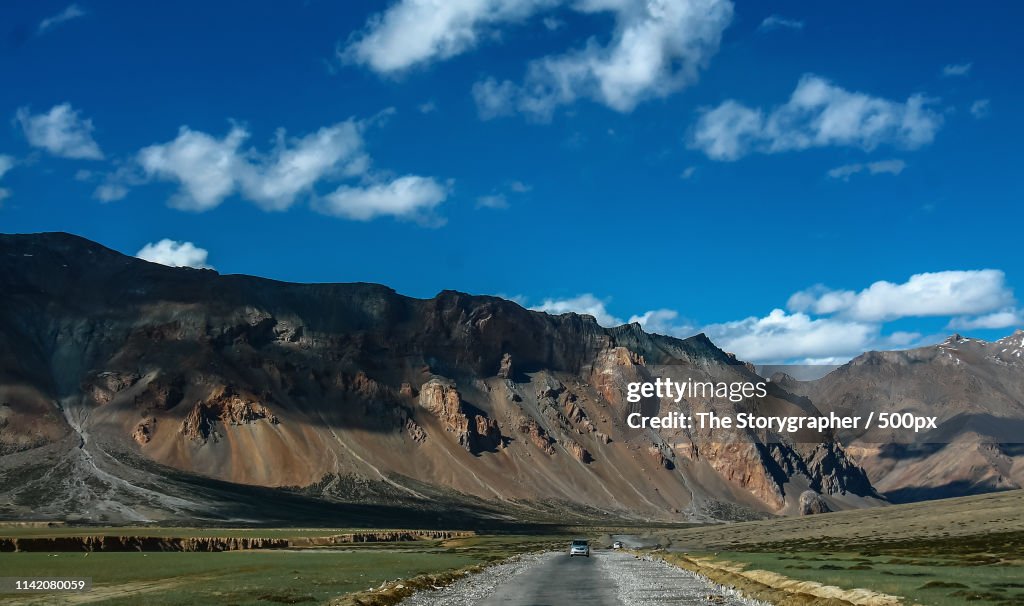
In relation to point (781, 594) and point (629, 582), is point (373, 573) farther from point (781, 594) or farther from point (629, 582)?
point (781, 594)

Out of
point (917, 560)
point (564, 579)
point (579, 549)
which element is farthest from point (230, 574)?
point (917, 560)

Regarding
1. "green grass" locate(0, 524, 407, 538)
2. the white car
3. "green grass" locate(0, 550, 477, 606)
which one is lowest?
"green grass" locate(0, 524, 407, 538)

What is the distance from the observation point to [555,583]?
57.4m

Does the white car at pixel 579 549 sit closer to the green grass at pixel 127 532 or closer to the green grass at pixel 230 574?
the green grass at pixel 230 574

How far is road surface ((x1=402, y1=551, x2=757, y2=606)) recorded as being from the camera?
45.1m

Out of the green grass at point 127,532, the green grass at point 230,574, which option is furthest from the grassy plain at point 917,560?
the green grass at point 127,532

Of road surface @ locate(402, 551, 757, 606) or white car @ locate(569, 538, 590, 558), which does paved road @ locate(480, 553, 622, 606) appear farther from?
white car @ locate(569, 538, 590, 558)

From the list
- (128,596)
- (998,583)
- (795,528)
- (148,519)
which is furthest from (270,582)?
(148,519)

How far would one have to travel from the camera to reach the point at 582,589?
52125 millimetres

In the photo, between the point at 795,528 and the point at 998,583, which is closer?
the point at 998,583

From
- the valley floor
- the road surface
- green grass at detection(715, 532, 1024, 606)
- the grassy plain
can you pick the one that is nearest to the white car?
the valley floor

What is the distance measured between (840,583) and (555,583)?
17.2 meters

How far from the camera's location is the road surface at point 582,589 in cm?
4512

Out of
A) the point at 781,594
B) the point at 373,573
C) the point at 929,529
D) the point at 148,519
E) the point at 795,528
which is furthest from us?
the point at 148,519
